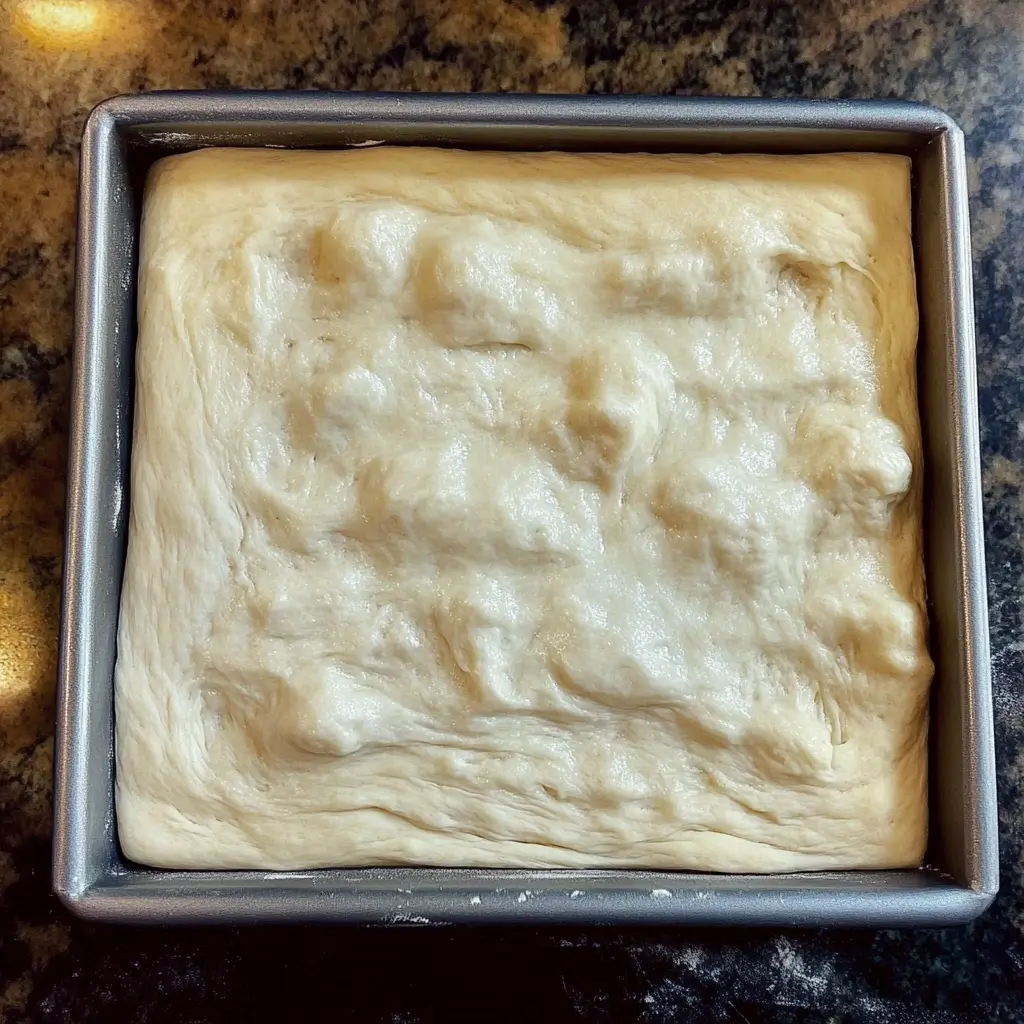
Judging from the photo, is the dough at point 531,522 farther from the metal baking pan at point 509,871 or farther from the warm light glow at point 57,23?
the warm light glow at point 57,23

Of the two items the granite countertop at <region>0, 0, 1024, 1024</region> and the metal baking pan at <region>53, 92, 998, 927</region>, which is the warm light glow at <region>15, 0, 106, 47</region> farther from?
the metal baking pan at <region>53, 92, 998, 927</region>

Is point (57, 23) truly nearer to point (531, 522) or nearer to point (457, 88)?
point (457, 88)

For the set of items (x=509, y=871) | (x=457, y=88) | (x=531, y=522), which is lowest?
(x=509, y=871)

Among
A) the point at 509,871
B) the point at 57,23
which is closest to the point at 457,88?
the point at 57,23

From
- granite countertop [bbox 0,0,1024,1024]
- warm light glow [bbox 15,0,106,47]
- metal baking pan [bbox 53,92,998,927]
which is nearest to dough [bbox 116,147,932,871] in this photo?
metal baking pan [bbox 53,92,998,927]

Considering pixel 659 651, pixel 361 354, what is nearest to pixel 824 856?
pixel 659 651
